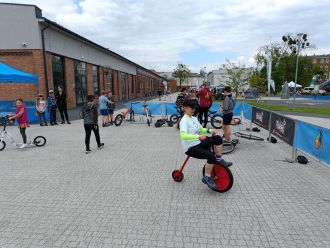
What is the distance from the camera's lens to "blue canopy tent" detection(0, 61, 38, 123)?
9.77 m

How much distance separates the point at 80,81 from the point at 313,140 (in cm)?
1958

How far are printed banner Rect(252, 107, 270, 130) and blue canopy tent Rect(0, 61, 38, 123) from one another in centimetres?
947

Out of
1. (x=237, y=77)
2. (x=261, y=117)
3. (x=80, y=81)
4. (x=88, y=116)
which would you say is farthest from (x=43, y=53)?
(x=237, y=77)

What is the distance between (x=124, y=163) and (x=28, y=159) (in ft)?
8.67

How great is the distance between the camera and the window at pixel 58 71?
1660cm

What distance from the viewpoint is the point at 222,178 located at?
4.30 m

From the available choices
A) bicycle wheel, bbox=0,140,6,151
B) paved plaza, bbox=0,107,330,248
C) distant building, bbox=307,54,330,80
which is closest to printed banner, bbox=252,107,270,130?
paved plaza, bbox=0,107,330,248

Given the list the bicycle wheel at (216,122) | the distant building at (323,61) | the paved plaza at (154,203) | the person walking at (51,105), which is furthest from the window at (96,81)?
the distant building at (323,61)

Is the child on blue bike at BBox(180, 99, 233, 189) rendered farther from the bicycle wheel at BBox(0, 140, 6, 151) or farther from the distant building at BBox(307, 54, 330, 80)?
the distant building at BBox(307, 54, 330, 80)

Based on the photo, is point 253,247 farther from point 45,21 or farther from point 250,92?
point 250,92

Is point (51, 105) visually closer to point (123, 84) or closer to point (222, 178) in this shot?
point (222, 178)

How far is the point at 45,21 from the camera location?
14453mm

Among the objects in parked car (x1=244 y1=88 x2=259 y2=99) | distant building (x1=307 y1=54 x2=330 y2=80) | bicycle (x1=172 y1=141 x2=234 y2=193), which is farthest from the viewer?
distant building (x1=307 y1=54 x2=330 y2=80)

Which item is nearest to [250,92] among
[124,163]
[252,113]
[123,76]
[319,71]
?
[123,76]
